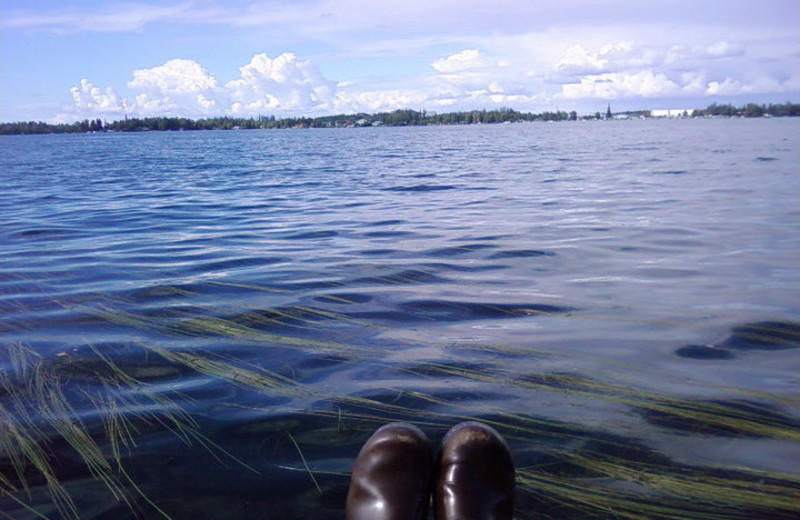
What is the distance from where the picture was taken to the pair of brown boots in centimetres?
254

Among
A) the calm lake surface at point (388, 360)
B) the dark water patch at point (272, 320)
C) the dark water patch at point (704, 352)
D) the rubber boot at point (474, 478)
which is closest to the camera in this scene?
the rubber boot at point (474, 478)

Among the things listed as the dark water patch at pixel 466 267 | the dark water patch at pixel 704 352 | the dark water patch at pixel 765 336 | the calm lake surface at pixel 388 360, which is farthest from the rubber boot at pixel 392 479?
the dark water patch at pixel 466 267

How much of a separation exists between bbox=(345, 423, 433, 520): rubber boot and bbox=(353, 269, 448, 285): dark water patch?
154 inches

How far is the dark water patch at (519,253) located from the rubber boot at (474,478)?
5168mm

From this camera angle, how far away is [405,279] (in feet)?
22.3

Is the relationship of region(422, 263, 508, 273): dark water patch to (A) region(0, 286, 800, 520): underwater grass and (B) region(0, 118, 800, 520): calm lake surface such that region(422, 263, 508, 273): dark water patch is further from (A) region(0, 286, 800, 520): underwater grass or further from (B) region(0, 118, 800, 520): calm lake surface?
(A) region(0, 286, 800, 520): underwater grass

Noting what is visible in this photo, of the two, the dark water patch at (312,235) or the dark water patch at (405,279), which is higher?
the dark water patch at (312,235)

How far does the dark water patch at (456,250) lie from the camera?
8102 millimetres

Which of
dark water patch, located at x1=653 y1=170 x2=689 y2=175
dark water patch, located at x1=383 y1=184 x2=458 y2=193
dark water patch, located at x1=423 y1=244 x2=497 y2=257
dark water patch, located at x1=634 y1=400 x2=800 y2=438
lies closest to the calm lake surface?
dark water patch, located at x1=634 y1=400 x2=800 y2=438

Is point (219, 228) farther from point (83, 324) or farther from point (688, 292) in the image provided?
point (688, 292)

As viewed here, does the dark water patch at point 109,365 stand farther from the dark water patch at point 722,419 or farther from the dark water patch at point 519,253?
the dark water patch at point 519,253

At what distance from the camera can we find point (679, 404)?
3791mm

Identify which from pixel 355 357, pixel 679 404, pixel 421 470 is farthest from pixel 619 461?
pixel 355 357

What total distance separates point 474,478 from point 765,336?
3.32 meters
